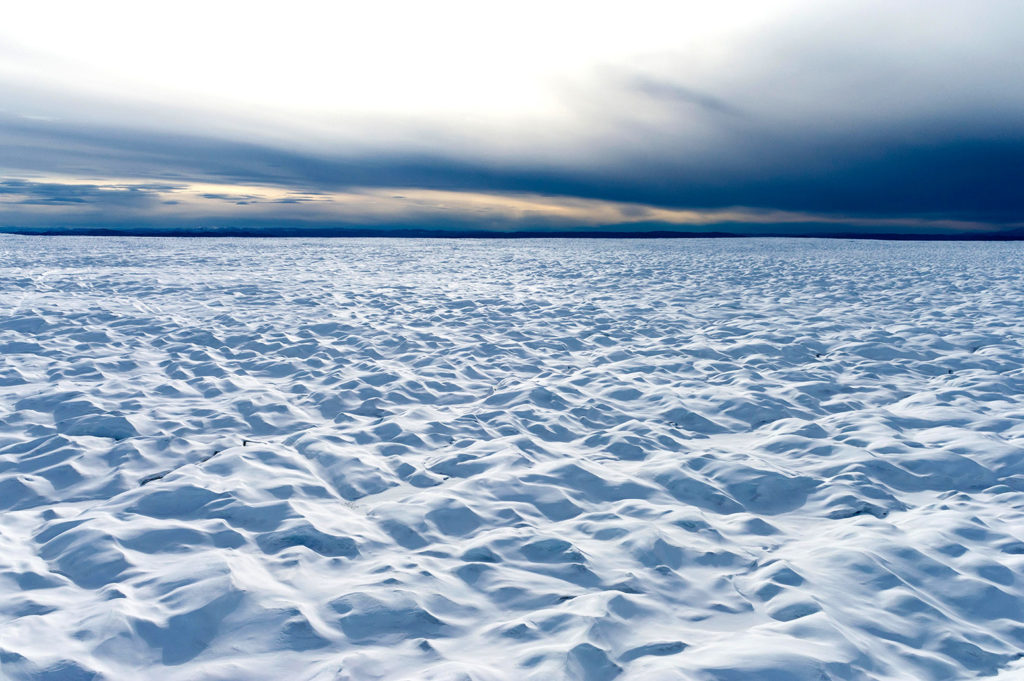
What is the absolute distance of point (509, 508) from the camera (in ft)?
17.7

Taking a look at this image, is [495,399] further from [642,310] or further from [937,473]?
[642,310]

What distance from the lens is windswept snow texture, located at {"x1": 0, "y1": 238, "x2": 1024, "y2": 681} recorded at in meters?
3.55

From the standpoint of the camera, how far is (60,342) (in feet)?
37.2

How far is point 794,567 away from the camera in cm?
437

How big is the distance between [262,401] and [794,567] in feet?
21.8

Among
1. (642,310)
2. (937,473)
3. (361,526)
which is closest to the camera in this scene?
(361,526)

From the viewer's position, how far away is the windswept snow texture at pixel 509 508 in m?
3.55

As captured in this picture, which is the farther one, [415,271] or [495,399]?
[415,271]

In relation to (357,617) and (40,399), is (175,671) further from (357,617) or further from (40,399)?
(40,399)

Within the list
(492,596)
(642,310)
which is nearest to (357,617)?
(492,596)

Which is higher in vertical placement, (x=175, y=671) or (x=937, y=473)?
(x=937, y=473)

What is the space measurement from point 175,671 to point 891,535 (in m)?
5.02

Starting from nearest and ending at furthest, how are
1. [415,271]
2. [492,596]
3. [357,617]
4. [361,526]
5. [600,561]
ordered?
1. [357,617]
2. [492,596]
3. [600,561]
4. [361,526]
5. [415,271]

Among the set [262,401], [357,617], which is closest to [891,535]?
[357,617]
